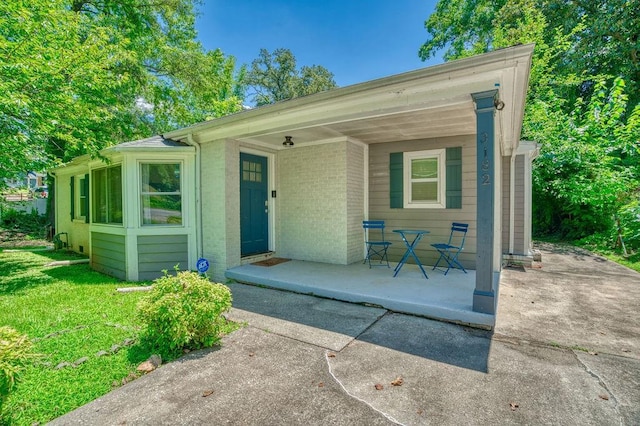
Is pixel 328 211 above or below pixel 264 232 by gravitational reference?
above

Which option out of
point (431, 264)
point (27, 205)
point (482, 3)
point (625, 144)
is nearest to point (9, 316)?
point (431, 264)

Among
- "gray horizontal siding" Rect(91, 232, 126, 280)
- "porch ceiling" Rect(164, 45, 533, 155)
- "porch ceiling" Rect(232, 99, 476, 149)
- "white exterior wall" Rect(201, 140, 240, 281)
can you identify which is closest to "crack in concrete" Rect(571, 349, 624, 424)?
"porch ceiling" Rect(164, 45, 533, 155)

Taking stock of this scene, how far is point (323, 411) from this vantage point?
6.93 ft

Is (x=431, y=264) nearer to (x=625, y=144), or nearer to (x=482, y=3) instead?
(x=625, y=144)

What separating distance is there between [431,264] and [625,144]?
27.4 ft

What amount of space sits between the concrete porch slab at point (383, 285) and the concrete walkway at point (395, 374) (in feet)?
0.53

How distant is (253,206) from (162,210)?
1701 millimetres

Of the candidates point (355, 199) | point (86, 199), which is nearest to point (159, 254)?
point (355, 199)

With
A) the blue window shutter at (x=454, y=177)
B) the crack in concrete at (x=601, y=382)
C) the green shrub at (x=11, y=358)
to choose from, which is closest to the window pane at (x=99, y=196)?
the green shrub at (x=11, y=358)

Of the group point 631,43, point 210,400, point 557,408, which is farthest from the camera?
point 631,43

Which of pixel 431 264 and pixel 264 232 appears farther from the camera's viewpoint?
pixel 264 232

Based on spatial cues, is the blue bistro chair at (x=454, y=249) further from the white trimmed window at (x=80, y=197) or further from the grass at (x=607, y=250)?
the white trimmed window at (x=80, y=197)

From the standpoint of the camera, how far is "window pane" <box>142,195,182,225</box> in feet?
19.1

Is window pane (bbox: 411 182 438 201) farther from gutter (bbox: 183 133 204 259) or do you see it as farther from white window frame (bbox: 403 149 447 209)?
gutter (bbox: 183 133 204 259)
